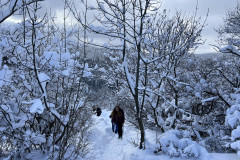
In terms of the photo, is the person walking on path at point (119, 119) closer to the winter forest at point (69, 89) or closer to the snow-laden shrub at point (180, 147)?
the winter forest at point (69, 89)

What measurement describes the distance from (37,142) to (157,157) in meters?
2.90

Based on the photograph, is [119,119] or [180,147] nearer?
[180,147]

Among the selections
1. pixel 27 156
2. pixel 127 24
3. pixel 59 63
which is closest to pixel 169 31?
pixel 127 24

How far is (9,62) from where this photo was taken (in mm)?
3490

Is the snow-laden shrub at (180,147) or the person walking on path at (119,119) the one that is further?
the person walking on path at (119,119)

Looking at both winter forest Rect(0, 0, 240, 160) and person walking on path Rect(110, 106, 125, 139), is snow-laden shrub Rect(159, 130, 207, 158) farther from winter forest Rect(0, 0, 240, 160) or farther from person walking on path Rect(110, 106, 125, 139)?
person walking on path Rect(110, 106, 125, 139)

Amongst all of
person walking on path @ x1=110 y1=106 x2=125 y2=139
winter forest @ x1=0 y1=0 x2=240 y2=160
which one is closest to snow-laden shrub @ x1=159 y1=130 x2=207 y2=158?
winter forest @ x1=0 y1=0 x2=240 y2=160

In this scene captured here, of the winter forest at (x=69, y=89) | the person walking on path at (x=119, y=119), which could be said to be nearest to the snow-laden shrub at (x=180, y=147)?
the winter forest at (x=69, y=89)

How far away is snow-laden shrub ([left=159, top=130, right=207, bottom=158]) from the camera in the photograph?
458 cm

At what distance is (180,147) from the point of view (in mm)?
4973

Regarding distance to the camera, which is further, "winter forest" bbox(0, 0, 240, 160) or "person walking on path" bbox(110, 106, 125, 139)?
"person walking on path" bbox(110, 106, 125, 139)

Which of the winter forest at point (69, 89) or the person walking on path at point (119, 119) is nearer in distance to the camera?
the winter forest at point (69, 89)

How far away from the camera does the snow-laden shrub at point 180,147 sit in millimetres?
4582

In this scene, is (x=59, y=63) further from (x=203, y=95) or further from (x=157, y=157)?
(x=203, y=95)
